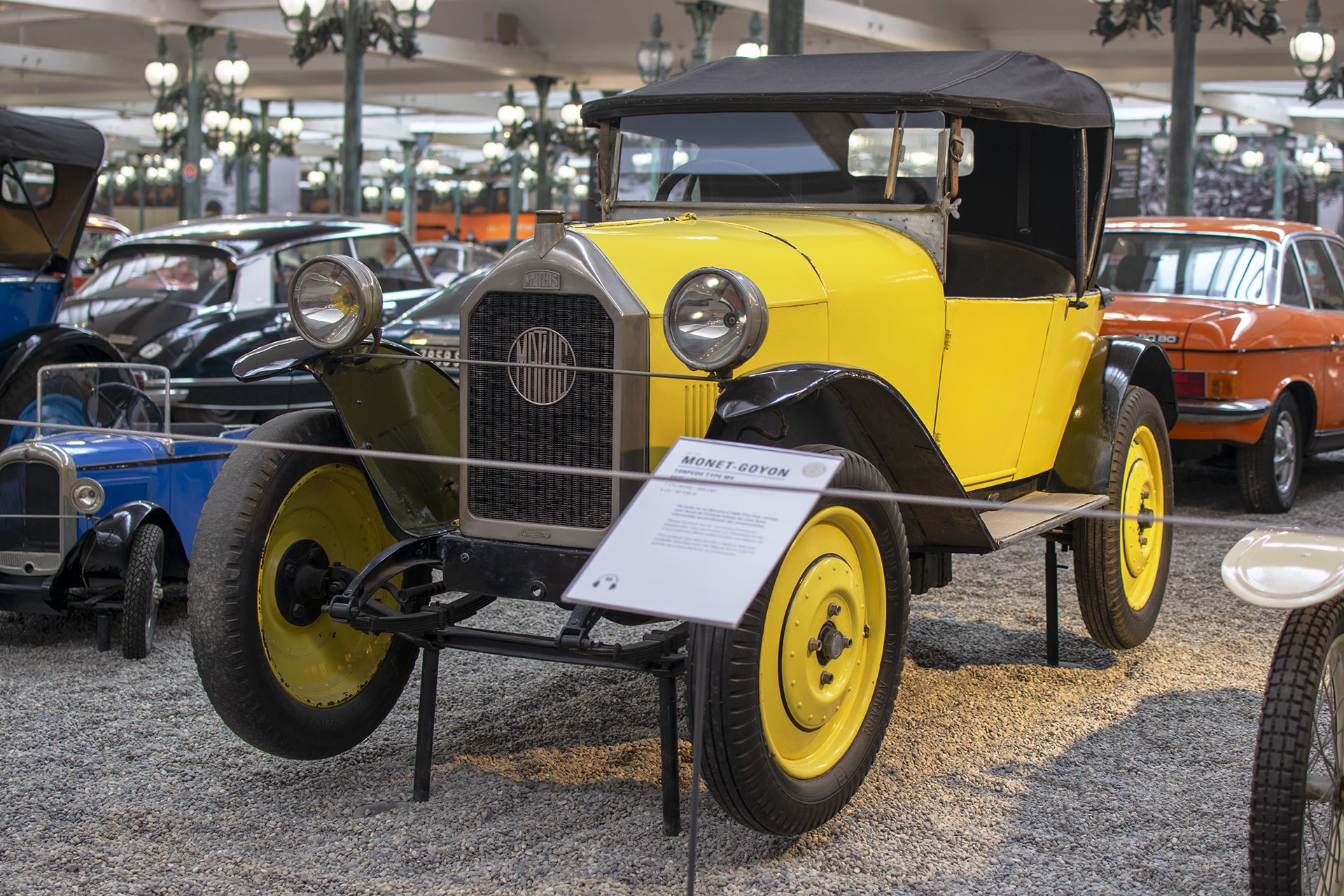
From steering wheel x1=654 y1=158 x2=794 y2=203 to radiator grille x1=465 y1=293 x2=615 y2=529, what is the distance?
4.27 feet

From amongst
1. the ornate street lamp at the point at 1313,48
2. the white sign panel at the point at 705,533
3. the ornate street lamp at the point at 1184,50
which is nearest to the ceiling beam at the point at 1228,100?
the ornate street lamp at the point at 1313,48

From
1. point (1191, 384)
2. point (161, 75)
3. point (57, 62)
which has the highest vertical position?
point (57, 62)

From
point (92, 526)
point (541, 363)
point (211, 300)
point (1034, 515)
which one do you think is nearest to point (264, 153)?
point (211, 300)

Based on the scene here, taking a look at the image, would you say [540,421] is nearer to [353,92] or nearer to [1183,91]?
[1183,91]

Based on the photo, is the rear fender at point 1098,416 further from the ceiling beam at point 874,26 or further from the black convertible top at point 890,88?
the ceiling beam at point 874,26

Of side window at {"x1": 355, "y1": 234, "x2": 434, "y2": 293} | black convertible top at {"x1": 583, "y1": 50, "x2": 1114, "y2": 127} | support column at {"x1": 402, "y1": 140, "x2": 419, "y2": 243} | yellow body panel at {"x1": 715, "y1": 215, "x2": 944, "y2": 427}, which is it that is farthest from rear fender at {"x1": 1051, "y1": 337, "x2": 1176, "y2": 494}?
support column at {"x1": 402, "y1": 140, "x2": 419, "y2": 243}

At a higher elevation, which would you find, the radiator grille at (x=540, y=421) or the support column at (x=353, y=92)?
the support column at (x=353, y=92)

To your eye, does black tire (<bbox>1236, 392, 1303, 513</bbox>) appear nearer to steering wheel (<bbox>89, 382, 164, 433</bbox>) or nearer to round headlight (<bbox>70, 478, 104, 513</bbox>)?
steering wheel (<bbox>89, 382, 164, 433</bbox>)

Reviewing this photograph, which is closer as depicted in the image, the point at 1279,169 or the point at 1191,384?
the point at 1191,384

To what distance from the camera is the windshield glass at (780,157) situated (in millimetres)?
3971

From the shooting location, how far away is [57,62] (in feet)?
88.5

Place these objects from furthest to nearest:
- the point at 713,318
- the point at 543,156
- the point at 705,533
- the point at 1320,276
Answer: the point at 543,156 → the point at 1320,276 → the point at 713,318 → the point at 705,533

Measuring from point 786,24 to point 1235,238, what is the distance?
127 inches

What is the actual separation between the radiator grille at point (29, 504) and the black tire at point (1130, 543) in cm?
390
